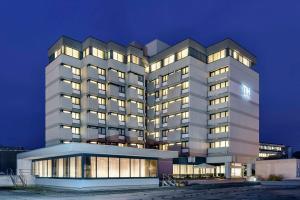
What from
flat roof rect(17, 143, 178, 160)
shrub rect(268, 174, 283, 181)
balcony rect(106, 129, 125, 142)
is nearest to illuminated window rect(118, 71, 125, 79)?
balcony rect(106, 129, 125, 142)

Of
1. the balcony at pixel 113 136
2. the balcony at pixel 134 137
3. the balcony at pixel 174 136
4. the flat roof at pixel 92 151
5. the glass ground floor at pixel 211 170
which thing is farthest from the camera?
the balcony at pixel 134 137

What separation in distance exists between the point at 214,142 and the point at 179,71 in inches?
635

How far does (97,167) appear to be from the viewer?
135 feet

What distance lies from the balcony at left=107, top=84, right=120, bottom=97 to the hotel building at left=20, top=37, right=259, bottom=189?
0.68 feet

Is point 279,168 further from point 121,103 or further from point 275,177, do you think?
point 121,103

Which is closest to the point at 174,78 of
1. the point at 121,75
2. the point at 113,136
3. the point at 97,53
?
the point at 121,75

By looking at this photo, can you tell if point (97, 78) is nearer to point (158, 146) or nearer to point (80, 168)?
point (158, 146)

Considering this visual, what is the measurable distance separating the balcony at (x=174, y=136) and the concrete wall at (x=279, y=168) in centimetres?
1586

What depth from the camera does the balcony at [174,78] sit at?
71.4 meters

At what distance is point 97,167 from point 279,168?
120 feet

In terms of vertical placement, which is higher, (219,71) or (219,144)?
(219,71)

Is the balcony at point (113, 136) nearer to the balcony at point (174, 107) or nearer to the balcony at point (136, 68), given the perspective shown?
the balcony at point (174, 107)

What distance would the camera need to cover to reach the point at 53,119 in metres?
67.4

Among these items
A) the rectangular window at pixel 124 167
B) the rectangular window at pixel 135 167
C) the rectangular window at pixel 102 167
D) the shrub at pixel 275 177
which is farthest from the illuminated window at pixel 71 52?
the shrub at pixel 275 177
